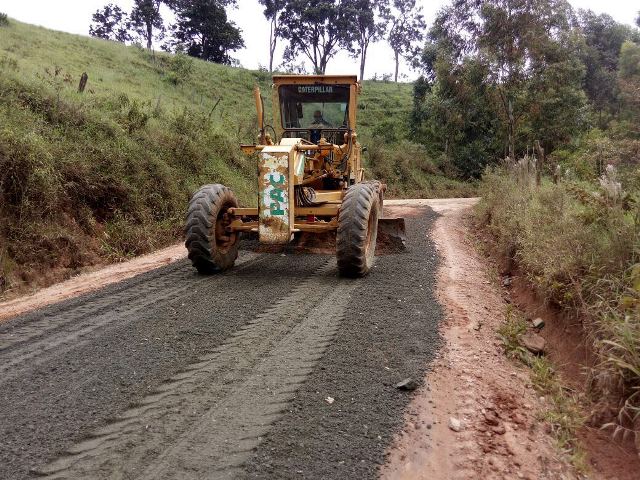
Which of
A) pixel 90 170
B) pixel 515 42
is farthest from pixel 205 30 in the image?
pixel 90 170

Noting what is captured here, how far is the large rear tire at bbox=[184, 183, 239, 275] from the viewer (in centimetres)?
623

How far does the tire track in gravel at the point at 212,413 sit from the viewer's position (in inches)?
102

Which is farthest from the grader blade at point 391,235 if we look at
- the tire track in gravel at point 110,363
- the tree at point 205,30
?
the tree at point 205,30

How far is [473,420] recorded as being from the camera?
319 centimetres

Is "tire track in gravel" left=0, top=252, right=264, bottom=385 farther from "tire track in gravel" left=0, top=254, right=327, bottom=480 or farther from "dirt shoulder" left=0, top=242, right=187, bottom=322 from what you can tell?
"dirt shoulder" left=0, top=242, right=187, bottom=322

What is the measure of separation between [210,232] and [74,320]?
189 centimetres

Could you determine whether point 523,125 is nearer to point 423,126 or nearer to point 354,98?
point 423,126

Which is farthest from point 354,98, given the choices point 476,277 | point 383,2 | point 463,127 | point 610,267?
point 383,2

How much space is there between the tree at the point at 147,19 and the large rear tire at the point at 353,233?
3601 cm

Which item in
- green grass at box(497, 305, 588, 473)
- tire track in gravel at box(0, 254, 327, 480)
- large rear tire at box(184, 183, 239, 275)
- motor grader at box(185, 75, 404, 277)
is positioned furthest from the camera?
large rear tire at box(184, 183, 239, 275)

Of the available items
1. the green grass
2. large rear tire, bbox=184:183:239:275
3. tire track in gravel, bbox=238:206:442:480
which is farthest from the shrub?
large rear tire, bbox=184:183:239:275

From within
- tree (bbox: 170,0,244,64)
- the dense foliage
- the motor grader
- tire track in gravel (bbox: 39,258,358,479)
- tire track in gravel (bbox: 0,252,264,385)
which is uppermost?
tree (bbox: 170,0,244,64)

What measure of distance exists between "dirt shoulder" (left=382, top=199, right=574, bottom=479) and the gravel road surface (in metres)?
0.13

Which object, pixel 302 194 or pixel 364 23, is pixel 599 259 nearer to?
pixel 302 194
